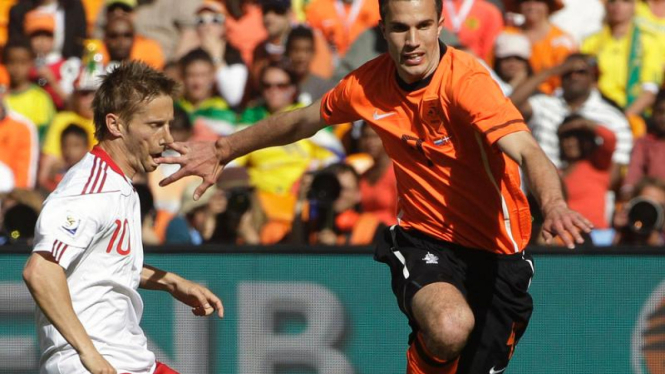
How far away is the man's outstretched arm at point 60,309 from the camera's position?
3.86 m

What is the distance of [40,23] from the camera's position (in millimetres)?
9383

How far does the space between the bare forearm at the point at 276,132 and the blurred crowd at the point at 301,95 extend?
1695mm

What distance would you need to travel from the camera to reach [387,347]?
6.12 metres

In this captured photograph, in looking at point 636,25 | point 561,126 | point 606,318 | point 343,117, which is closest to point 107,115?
point 343,117

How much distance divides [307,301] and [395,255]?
1.09 metres

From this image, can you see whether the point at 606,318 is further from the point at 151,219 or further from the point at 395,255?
the point at 151,219

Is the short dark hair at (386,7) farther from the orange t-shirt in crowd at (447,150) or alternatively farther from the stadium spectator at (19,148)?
the stadium spectator at (19,148)

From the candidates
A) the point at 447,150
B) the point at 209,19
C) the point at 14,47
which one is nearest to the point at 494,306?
the point at 447,150

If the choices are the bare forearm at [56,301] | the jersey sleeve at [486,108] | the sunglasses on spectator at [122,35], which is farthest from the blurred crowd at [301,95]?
the bare forearm at [56,301]

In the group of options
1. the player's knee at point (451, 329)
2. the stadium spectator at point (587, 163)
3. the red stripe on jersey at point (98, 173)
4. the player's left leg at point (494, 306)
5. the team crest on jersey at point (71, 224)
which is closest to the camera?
the team crest on jersey at point (71, 224)

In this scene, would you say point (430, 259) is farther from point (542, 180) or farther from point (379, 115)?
point (542, 180)

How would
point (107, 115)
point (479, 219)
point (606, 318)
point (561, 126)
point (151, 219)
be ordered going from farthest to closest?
point (561, 126) → point (151, 219) → point (606, 318) → point (479, 219) → point (107, 115)

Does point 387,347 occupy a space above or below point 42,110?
below

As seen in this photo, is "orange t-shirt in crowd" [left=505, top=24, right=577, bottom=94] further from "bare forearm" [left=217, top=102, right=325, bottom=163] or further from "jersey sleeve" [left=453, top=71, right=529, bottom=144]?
"jersey sleeve" [left=453, top=71, right=529, bottom=144]
